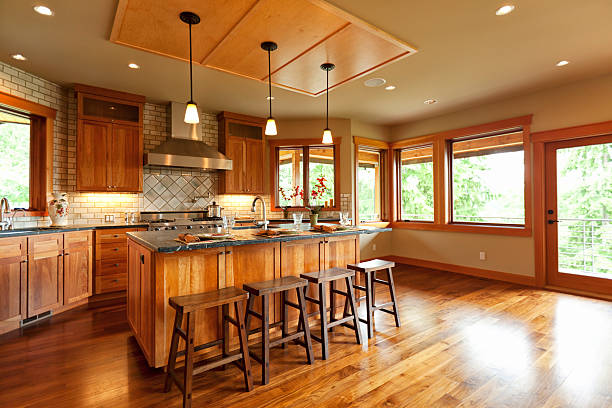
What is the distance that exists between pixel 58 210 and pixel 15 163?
0.71 m

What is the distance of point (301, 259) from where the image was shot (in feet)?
9.34

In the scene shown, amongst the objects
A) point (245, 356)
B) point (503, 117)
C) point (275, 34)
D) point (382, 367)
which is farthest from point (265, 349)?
point (503, 117)

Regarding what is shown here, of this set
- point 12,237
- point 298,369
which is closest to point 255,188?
point 12,237

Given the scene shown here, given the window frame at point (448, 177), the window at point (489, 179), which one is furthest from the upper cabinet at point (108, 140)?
the window at point (489, 179)

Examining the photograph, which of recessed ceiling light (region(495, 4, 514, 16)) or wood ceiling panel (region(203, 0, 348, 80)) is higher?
recessed ceiling light (region(495, 4, 514, 16))

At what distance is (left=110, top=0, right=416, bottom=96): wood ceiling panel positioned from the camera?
2.39m

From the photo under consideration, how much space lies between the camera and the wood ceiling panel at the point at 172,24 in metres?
2.35

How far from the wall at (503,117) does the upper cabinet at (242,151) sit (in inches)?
111

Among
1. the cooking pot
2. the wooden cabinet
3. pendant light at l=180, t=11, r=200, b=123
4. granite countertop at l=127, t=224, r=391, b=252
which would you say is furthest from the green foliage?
pendant light at l=180, t=11, r=200, b=123

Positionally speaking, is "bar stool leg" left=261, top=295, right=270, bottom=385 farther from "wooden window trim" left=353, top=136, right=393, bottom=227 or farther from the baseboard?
the baseboard

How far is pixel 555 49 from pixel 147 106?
524 cm

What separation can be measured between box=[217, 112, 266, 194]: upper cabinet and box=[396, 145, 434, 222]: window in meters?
2.85

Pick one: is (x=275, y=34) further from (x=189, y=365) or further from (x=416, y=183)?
(x=416, y=183)

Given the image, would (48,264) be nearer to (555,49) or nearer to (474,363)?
(474,363)
